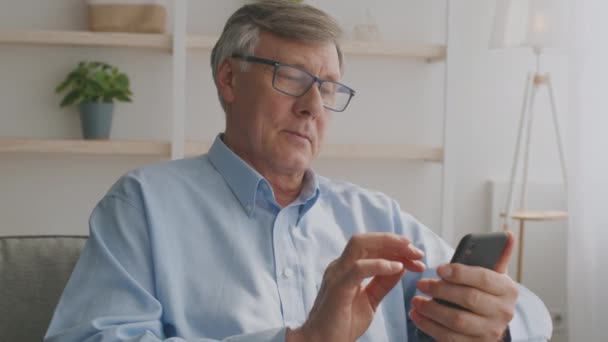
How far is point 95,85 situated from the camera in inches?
122

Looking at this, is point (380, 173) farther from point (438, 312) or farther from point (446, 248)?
point (438, 312)

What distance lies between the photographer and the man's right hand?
1.19 metres

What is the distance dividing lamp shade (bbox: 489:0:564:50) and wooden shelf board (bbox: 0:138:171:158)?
1.27m

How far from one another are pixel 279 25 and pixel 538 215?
1.86 m

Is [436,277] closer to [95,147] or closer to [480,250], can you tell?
[480,250]

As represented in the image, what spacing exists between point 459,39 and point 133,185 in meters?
2.20

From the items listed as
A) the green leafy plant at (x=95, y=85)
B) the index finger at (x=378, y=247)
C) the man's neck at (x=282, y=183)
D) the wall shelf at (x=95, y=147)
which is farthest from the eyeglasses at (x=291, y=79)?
the green leafy plant at (x=95, y=85)

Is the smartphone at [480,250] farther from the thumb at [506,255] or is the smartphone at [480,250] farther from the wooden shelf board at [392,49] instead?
the wooden shelf board at [392,49]

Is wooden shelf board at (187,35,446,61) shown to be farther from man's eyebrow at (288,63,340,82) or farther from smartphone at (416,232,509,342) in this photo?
smartphone at (416,232,509,342)

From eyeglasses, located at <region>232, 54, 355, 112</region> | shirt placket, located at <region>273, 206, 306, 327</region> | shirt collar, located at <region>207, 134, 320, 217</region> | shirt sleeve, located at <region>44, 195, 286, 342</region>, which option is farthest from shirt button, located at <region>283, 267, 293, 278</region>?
eyeglasses, located at <region>232, 54, 355, 112</region>

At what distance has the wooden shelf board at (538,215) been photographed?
3.16 meters

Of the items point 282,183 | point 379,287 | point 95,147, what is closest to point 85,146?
point 95,147

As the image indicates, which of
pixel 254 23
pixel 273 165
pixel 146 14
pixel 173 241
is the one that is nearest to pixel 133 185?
pixel 173 241

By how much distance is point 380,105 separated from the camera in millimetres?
3457
